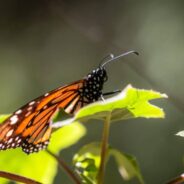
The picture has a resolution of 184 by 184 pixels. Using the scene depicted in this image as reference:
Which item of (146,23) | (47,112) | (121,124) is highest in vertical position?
(47,112)

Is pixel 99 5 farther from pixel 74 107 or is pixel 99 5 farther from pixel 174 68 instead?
pixel 74 107

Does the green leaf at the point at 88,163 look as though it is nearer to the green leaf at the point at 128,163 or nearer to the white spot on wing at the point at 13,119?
the green leaf at the point at 128,163

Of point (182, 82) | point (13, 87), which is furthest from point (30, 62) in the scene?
point (182, 82)

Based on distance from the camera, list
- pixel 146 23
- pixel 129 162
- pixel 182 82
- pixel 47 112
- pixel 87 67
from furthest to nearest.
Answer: pixel 146 23 < pixel 87 67 < pixel 182 82 < pixel 47 112 < pixel 129 162

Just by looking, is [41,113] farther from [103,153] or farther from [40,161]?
[103,153]

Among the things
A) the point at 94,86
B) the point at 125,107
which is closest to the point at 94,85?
the point at 94,86

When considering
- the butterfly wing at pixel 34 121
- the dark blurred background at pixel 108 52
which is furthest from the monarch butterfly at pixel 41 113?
the dark blurred background at pixel 108 52
